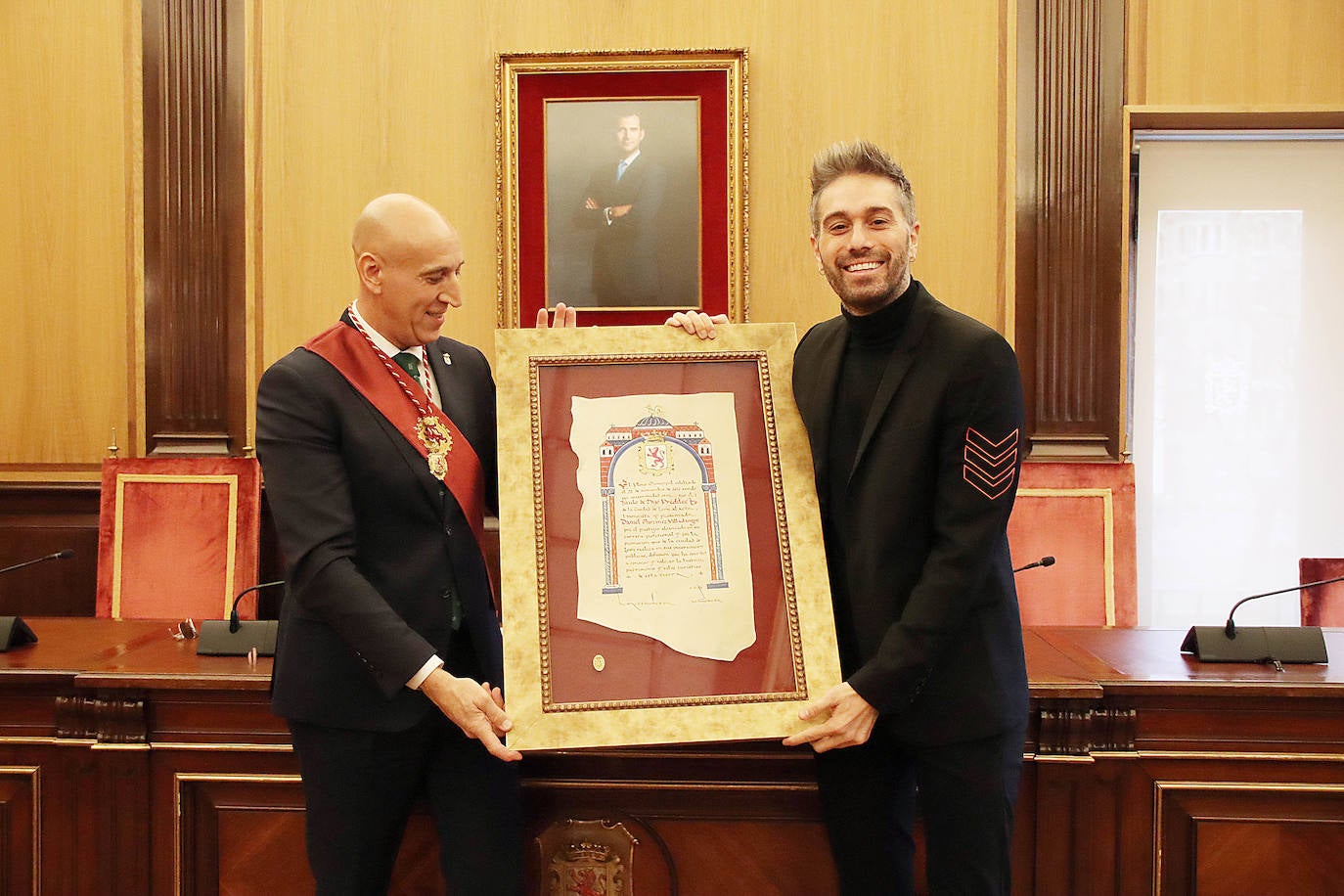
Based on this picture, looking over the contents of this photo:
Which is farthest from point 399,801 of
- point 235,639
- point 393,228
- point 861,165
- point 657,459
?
point 861,165

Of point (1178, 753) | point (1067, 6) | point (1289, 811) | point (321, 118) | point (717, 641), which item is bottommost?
point (1289, 811)

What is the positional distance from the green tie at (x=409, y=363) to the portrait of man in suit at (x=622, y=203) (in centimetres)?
197

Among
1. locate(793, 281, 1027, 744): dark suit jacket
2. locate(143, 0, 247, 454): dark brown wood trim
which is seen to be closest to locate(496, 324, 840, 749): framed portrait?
locate(793, 281, 1027, 744): dark suit jacket

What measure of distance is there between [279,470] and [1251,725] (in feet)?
6.52

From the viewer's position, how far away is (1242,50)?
11.5 feet

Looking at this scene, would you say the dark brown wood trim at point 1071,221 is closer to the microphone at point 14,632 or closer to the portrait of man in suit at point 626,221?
the portrait of man in suit at point 626,221

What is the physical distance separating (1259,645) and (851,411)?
1.26 m

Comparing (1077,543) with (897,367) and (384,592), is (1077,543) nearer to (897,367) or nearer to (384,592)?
(897,367)

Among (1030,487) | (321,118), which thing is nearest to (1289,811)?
(1030,487)

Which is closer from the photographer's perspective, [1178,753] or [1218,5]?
[1178,753]

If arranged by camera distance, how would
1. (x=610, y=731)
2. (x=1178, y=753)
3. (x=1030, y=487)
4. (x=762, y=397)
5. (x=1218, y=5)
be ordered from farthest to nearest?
(x=1218, y=5) < (x=1030, y=487) < (x=1178, y=753) < (x=762, y=397) < (x=610, y=731)

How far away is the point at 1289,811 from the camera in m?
2.02

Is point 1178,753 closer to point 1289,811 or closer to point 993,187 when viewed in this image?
point 1289,811

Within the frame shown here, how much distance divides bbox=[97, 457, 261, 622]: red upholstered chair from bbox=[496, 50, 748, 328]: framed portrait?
1.19 m
